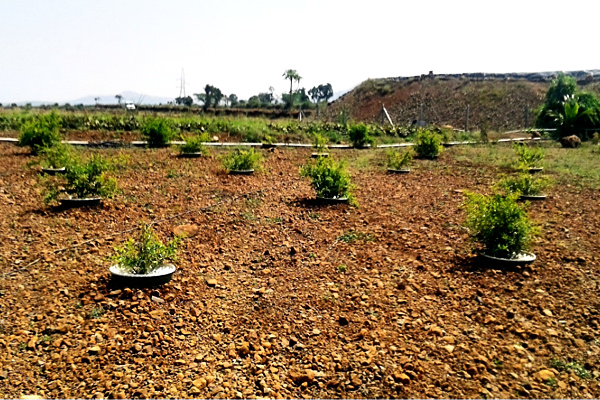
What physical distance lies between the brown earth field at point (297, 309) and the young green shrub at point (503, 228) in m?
0.20

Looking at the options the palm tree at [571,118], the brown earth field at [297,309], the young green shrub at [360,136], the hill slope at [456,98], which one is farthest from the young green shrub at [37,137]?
the hill slope at [456,98]

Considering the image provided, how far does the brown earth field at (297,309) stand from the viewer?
9.11 ft

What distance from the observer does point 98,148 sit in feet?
41.2

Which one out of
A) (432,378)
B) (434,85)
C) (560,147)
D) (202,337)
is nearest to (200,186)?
(202,337)

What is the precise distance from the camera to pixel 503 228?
455cm

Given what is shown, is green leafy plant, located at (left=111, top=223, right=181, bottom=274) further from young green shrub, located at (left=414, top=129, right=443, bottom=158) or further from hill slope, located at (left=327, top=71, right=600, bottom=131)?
hill slope, located at (left=327, top=71, right=600, bottom=131)

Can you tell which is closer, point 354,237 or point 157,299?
point 157,299

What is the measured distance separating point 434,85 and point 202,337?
47.2 m

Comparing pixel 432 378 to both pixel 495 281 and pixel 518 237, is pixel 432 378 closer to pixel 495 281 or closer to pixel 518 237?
pixel 495 281

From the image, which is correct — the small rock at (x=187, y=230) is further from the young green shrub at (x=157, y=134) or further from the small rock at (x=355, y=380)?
the young green shrub at (x=157, y=134)

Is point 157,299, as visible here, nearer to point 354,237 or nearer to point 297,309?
point 297,309

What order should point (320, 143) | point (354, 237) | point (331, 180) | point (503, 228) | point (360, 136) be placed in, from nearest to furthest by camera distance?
point (503, 228), point (354, 237), point (331, 180), point (320, 143), point (360, 136)

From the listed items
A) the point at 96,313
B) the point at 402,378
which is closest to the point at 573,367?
the point at 402,378

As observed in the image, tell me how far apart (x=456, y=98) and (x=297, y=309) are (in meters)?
42.5
